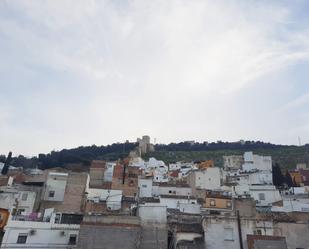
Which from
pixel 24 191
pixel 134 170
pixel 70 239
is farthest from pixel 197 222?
pixel 134 170

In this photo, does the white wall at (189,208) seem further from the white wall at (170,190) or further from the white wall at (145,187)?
the white wall at (145,187)

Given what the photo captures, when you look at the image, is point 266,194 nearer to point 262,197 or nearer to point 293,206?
point 262,197

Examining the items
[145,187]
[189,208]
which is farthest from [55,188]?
[189,208]

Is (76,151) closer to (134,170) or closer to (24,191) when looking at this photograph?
(134,170)

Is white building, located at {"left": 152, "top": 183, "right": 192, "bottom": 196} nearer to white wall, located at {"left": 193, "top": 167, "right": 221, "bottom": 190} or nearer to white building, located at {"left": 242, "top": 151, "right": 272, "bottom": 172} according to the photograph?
white wall, located at {"left": 193, "top": 167, "right": 221, "bottom": 190}

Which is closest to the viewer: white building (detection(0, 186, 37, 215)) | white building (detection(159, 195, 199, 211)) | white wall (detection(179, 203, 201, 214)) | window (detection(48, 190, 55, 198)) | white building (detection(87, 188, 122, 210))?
white building (detection(0, 186, 37, 215))

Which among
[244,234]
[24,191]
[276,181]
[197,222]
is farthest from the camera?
[276,181]

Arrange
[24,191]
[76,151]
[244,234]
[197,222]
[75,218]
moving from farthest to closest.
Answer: [76,151], [24,191], [75,218], [197,222], [244,234]

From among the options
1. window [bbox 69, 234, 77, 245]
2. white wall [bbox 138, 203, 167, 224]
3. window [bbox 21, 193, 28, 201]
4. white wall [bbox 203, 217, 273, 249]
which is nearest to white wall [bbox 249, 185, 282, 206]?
white wall [bbox 203, 217, 273, 249]

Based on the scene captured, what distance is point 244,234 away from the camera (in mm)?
29281

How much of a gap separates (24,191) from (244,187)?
118 feet

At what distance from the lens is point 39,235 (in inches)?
1198

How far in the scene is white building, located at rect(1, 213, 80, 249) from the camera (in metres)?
29.7

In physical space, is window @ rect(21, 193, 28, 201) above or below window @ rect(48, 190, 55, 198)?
below
